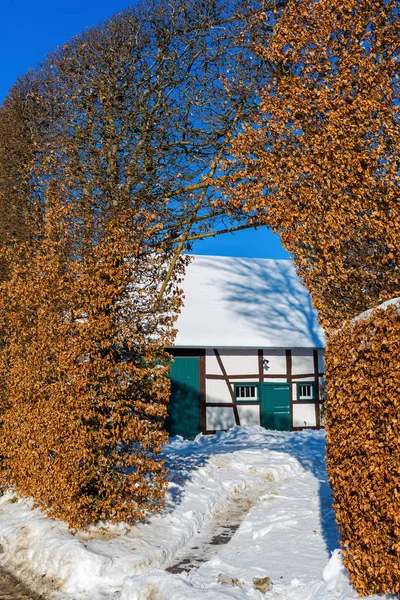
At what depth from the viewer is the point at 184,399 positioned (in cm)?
1942

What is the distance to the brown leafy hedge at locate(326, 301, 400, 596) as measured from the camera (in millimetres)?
4791

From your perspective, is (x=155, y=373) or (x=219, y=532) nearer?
(x=155, y=373)

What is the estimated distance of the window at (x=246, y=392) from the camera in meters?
20.2

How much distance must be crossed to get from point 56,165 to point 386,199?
6.76m

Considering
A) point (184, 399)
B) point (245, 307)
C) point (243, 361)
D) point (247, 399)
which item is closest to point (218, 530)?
point (184, 399)

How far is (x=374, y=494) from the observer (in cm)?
493

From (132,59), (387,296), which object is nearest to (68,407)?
(387,296)

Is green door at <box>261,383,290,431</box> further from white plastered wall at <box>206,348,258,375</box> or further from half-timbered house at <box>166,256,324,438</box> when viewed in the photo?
white plastered wall at <box>206,348,258,375</box>

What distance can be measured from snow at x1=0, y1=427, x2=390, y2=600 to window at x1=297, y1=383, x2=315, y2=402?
335 inches

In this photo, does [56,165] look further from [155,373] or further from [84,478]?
[84,478]

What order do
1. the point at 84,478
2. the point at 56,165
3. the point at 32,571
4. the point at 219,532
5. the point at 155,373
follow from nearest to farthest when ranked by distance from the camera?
the point at 32,571 < the point at 84,478 < the point at 155,373 < the point at 219,532 < the point at 56,165

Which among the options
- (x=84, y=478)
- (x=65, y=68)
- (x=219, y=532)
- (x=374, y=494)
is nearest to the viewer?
(x=374, y=494)

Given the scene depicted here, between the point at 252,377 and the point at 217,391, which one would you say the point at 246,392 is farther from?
the point at 217,391

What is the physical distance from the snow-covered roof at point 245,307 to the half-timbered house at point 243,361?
0.12ft
